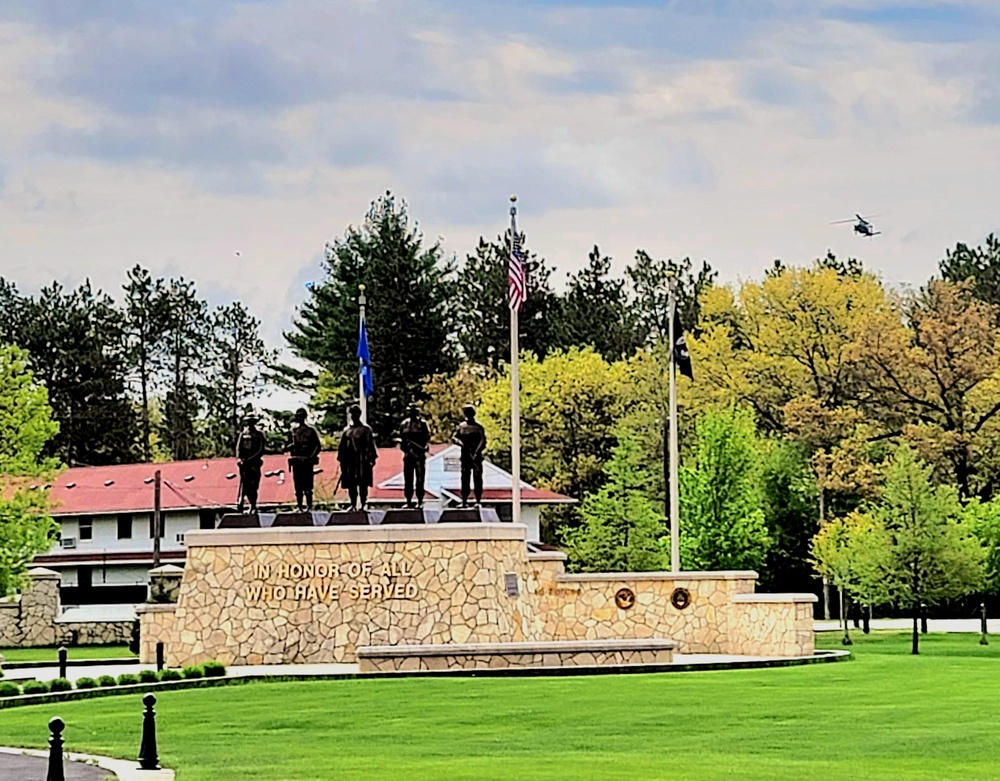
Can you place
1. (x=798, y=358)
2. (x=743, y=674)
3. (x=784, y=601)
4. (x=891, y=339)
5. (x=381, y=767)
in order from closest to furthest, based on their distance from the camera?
(x=381, y=767)
(x=743, y=674)
(x=784, y=601)
(x=891, y=339)
(x=798, y=358)

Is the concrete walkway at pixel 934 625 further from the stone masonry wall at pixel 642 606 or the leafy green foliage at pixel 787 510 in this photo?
the stone masonry wall at pixel 642 606

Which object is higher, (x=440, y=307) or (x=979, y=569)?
(x=440, y=307)

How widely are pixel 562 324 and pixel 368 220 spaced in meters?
9.88

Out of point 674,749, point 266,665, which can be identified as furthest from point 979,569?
point 674,749

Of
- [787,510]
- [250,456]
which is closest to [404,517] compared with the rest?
[250,456]

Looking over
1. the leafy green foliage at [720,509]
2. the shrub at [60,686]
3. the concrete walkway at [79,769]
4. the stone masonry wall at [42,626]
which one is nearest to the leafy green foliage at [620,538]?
the leafy green foliage at [720,509]

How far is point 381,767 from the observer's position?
58.5 feet

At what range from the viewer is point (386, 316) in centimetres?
7875

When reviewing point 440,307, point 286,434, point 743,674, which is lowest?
point 743,674

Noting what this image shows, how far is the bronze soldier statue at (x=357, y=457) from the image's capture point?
36531 mm

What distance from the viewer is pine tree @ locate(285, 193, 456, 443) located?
78.3 m

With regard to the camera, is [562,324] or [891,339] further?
[562,324]

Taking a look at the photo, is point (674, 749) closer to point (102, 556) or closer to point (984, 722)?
point (984, 722)

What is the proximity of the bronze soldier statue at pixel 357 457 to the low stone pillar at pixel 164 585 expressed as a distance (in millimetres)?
11960
